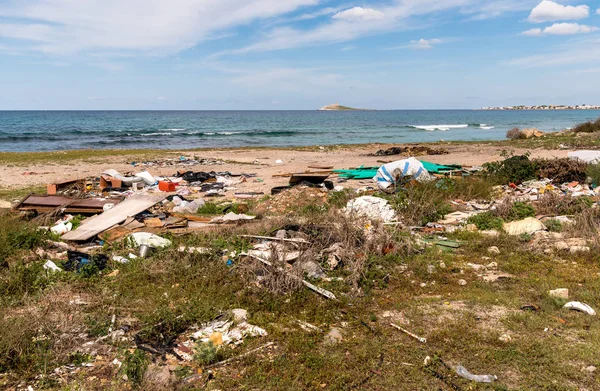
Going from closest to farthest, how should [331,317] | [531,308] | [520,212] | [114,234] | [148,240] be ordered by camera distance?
[331,317]
[531,308]
[148,240]
[114,234]
[520,212]

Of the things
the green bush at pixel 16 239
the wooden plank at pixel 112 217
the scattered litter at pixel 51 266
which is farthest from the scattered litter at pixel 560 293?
the green bush at pixel 16 239

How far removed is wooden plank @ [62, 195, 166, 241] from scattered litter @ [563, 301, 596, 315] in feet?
20.4

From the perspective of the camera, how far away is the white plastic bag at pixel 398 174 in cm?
999

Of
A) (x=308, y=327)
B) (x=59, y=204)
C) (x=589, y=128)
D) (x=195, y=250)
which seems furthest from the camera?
(x=589, y=128)

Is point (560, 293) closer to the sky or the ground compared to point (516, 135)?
closer to the ground

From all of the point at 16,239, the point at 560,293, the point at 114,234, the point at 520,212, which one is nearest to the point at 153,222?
the point at 114,234

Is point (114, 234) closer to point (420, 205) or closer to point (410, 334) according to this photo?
point (410, 334)

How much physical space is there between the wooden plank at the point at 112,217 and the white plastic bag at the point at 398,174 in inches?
187

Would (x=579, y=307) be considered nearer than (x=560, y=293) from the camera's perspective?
Yes

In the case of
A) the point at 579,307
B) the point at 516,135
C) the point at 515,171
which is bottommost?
the point at 579,307

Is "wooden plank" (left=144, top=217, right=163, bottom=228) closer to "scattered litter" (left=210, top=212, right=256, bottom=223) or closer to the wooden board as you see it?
"scattered litter" (left=210, top=212, right=256, bottom=223)

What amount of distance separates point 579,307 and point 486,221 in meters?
3.13

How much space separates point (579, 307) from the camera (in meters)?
4.45

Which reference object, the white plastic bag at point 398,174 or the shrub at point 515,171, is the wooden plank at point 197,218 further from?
the shrub at point 515,171
